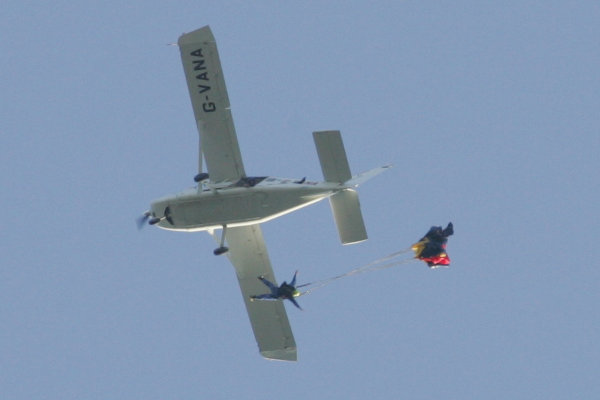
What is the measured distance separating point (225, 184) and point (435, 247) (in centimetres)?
691

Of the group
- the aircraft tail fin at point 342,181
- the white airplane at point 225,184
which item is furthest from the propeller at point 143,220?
the aircraft tail fin at point 342,181

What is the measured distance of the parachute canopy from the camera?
36188mm

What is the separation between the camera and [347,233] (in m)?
37.6

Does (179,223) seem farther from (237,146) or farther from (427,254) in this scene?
(427,254)

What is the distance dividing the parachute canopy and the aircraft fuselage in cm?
304

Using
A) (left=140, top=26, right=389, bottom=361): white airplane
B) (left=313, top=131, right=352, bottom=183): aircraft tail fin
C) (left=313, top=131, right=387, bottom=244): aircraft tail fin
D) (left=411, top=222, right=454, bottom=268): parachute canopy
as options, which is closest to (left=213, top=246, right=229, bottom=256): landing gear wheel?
(left=140, top=26, right=389, bottom=361): white airplane

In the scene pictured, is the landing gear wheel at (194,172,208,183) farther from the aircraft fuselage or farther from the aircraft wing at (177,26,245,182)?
the aircraft wing at (177,26,245,182)

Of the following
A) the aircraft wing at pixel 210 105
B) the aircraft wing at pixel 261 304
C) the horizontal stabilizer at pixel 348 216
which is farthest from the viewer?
the aircraft wing at pixel 261 304

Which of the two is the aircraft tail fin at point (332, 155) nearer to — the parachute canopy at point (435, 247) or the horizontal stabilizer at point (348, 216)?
the horizontal stabilizer at point (348, 216)

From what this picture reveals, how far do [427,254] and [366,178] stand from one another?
9.93 feet

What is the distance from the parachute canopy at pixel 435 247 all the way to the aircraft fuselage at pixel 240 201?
3.04 meters

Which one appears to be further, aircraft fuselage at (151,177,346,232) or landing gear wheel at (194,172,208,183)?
landing gear wheel at (194,172,208,183)

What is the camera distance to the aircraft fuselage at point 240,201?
37.1 metres

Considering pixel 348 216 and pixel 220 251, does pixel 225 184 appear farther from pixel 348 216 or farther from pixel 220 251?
pixel 348 216
